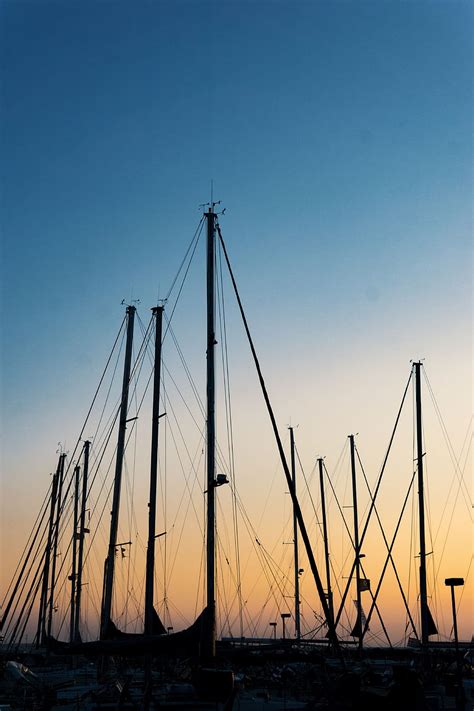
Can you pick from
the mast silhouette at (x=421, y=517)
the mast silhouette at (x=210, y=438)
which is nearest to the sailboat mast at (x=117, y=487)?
the mast silhouette at (x=210, y=438)

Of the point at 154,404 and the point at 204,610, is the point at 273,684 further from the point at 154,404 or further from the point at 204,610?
the point at 154,404

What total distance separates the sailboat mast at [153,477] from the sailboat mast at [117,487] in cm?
491

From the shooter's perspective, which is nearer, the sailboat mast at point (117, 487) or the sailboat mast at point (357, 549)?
the sailboat mast at point (117, 487)

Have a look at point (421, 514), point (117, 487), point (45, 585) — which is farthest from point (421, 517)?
point (45, 585)

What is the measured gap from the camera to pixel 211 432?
28.9 meters

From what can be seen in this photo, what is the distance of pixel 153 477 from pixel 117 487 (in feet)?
32.6

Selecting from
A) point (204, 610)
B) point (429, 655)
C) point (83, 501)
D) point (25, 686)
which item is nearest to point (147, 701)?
point (204, 610)

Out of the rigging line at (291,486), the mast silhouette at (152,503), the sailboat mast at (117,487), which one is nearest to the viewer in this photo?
the rigging line at (291,486)

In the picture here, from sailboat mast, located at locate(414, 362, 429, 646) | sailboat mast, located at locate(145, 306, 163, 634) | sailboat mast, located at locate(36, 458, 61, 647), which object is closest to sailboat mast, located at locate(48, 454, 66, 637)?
sailboat mast, located at locate(36, 458, 61, 647)

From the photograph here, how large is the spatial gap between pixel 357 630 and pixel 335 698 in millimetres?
27902

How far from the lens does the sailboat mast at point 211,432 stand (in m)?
26.3

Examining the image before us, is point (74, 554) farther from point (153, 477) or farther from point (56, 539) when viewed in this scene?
point (153, 477)

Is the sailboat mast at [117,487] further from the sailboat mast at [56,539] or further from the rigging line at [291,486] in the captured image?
→ the rigging line at [291,486]

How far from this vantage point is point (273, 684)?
106 feet
